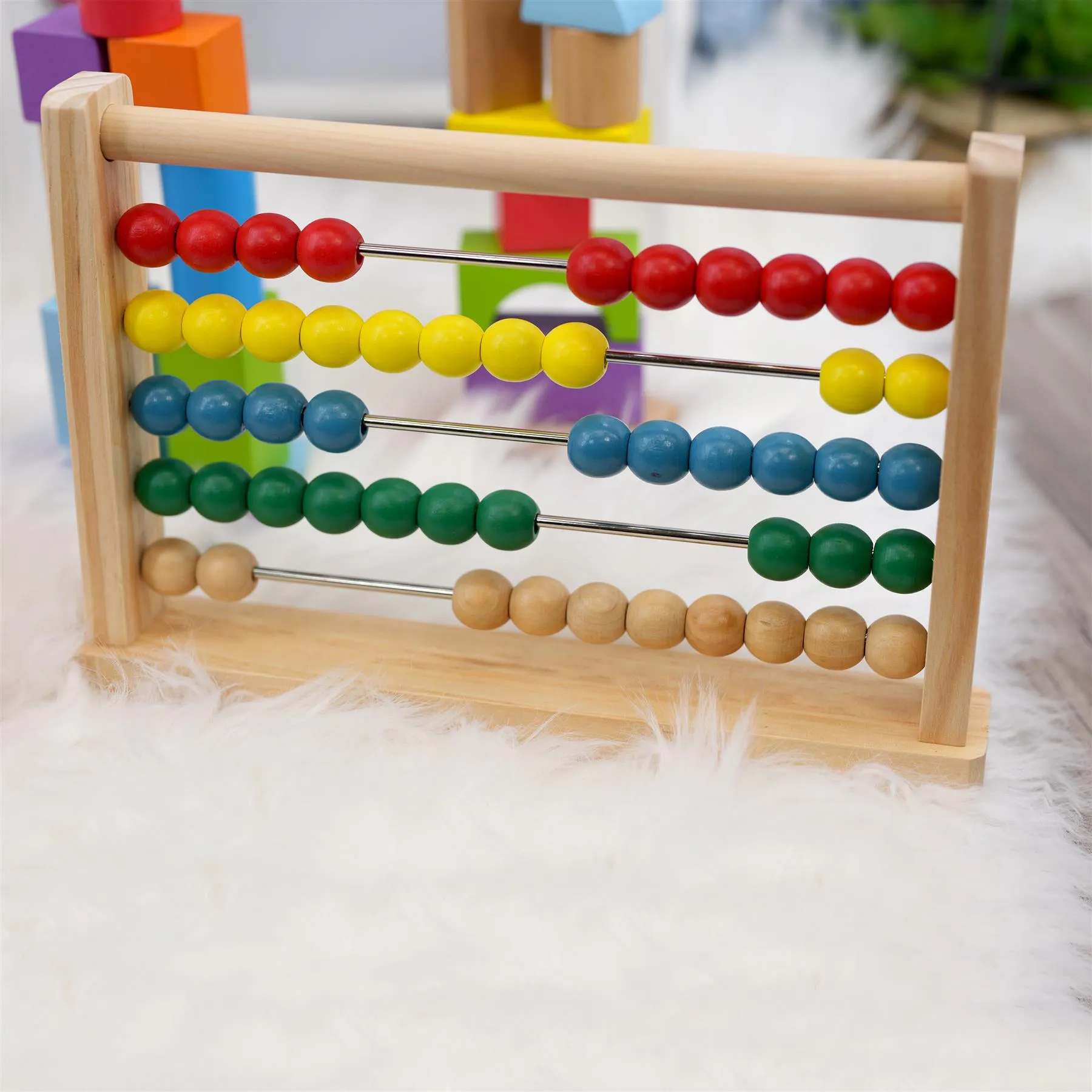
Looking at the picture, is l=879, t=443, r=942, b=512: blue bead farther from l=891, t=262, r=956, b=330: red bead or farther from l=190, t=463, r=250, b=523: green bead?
l=190, t=463, r=250, b=523: green bead

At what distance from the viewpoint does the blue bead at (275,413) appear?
1.07 metres

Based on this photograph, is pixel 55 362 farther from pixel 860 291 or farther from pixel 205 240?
pixel 860 291

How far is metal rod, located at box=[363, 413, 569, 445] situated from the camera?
3.53 ft

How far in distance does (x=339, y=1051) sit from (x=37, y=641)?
501 millimetres

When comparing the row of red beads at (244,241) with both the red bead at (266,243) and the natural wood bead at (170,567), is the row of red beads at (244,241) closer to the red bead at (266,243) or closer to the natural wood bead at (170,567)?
the red bead at (266,243)

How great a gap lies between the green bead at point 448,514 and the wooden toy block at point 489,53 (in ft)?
1.80

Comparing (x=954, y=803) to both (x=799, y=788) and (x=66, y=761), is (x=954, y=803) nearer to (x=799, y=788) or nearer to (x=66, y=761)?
(x=799, y=788)

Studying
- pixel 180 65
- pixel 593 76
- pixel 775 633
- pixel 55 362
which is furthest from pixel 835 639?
pixel 55 362

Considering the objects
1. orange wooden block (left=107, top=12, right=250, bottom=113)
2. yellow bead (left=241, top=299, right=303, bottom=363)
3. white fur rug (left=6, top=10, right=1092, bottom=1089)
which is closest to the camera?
white fur rug (left=6, top=10, right=1092, bottom=1089)

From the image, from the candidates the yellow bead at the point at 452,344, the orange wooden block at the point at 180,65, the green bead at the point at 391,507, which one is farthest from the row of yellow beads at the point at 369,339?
the orange wooden block at the point at 180,65

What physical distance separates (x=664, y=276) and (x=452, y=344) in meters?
0.17

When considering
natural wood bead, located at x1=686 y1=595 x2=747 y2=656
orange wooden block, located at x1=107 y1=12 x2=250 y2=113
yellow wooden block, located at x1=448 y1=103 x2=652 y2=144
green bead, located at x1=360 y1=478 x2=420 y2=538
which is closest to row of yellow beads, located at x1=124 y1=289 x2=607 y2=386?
green bead, located at x1=360 y1=478 x2=420 y2=538

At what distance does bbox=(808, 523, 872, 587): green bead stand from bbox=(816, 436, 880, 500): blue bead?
0.03 m

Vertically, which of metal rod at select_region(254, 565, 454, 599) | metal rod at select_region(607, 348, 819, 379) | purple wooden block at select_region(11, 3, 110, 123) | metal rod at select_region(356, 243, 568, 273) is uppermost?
purple wooden block at select_region(11, 3, 110, 123)
